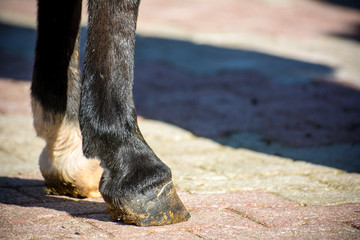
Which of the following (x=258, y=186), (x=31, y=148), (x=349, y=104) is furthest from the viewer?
(x=349, y=104)

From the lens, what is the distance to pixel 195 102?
392 cm

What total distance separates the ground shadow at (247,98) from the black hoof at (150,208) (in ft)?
3.95

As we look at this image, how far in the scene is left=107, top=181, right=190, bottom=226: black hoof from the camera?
1567 mm

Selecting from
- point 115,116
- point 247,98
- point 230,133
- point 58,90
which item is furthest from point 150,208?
point 247,98

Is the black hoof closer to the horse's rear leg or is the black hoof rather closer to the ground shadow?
the horse's rear leg

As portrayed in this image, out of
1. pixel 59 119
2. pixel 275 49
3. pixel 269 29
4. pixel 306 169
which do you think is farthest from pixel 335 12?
pixel 59 119

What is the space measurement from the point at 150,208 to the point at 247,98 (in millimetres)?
2536

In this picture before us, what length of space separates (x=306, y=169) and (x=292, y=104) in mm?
1459

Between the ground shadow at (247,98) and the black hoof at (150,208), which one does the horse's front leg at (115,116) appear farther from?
the ground shadow at (247,98)

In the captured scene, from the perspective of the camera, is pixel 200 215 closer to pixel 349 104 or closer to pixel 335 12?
pixel 349 104

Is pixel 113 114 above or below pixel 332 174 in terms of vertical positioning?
above

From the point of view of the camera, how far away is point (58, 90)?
201 cm

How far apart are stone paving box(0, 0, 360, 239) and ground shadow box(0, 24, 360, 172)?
0.01 m

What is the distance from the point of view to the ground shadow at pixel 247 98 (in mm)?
3031
